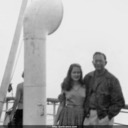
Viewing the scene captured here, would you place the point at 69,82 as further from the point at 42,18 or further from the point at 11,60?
the point at 11,60

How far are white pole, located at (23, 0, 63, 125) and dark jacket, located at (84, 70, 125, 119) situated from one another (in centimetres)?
114

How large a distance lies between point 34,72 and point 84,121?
1261 millimetres

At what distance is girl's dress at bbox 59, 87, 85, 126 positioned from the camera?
5109 mm

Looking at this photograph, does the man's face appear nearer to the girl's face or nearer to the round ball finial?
the girl's face

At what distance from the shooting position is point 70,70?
519 centimetres

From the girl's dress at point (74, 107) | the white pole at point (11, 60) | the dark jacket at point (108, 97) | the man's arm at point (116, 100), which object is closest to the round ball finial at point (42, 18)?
the girl's dress at point (74, 107)

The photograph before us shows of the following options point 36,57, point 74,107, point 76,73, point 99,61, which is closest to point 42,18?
point 36,57

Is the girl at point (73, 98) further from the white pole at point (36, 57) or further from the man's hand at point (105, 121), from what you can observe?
the white pole at point (36, 57)

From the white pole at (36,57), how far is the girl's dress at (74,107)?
81 cm

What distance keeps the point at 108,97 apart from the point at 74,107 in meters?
0.53

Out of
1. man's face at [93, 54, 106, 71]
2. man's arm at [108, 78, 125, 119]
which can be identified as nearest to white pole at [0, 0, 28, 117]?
man's face at [93, 54, 106, 71]

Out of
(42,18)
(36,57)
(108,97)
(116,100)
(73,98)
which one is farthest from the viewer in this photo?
(42,18)

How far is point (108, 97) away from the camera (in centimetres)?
485

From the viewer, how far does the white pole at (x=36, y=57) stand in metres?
5.91
